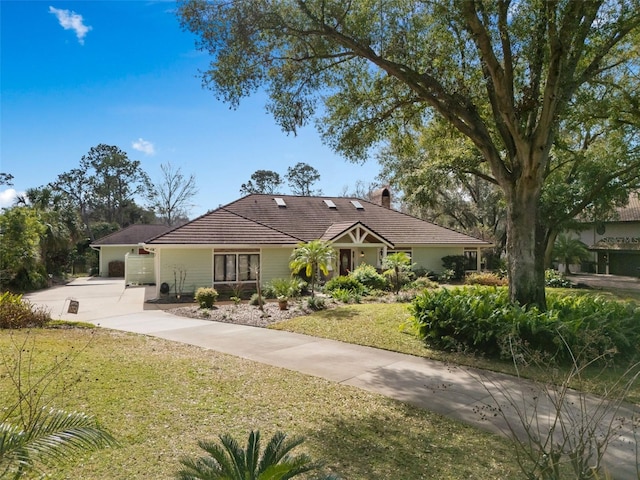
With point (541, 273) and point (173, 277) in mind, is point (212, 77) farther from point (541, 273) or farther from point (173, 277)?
point (173, 277)

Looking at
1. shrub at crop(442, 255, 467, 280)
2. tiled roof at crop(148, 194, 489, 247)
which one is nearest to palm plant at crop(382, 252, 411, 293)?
tiled roof at crop(148, 194, 489, 247)

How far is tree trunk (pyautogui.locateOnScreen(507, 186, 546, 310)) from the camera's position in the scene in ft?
35.2

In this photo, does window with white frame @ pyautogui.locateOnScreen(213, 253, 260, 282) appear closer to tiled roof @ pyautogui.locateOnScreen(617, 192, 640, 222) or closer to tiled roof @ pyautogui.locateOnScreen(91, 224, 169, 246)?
tiled roof @ pyautogui.locateOnScreen(91, 224, 169, 246)

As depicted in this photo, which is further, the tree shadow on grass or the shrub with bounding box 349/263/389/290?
the shrub with bounding box 349/263/389/290

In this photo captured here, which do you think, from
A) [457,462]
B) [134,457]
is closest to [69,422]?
[134,457]

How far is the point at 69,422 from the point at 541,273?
11366 millimetres

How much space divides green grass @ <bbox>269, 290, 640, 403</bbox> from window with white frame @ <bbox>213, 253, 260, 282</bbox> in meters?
8.21

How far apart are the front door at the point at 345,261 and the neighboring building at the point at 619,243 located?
22.9 metres

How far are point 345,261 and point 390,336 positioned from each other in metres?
14.7

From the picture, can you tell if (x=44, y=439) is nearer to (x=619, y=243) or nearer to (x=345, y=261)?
(x=345, y=261)

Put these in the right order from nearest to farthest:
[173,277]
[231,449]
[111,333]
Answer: [231,449]
[111,333]
[173,277]

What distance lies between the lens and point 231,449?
9.95 ft

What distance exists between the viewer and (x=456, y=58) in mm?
12023

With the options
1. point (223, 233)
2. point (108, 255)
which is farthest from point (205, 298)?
point (108, 255)
